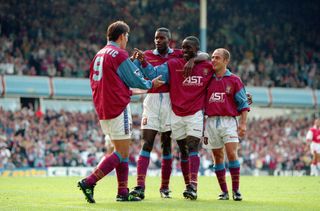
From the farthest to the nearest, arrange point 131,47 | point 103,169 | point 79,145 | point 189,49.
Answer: point 131,47
point 79,145
point 189,49
point 103,169

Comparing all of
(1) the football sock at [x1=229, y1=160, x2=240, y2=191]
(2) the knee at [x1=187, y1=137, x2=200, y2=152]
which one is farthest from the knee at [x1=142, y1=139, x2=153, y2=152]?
(1) the football sock at [x1=229, y1=160, x2=240, y2=191]

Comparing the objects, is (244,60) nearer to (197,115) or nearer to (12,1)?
(12,1)

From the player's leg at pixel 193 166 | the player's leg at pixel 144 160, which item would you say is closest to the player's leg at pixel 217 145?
the player's leg at pixel 193 166

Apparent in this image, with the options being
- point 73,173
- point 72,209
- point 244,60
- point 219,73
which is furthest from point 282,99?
point 72,209

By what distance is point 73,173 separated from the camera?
2933 cm

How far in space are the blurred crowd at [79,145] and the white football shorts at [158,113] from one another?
1735 cm

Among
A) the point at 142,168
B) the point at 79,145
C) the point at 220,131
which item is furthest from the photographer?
the point at 79,145

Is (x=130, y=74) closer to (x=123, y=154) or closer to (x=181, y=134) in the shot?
(x=123, y=154)

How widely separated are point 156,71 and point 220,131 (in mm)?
1419

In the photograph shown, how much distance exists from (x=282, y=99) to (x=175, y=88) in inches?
1177

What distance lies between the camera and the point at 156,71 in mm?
11891

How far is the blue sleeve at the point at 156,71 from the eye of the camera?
461 inches

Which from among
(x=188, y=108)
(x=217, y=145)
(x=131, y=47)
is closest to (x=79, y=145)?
(x=131, y=47)

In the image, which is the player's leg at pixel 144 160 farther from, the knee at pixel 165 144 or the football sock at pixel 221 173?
the football sock at pixel 221 173
